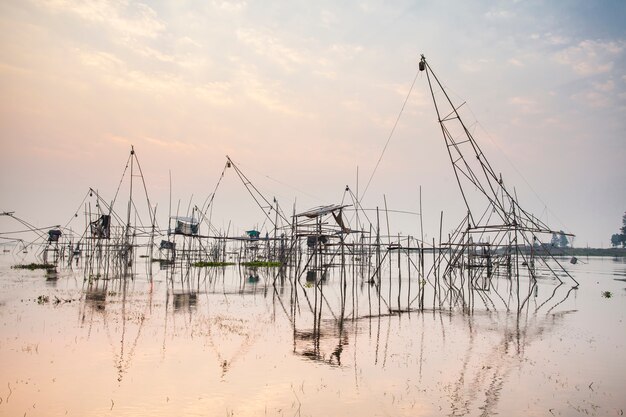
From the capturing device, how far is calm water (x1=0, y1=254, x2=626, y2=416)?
322 inches

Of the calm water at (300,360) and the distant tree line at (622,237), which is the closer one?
the calm water at (300,360)

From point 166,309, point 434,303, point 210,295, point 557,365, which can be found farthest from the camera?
point 210,295

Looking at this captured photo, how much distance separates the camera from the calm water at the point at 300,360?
26.8 feet

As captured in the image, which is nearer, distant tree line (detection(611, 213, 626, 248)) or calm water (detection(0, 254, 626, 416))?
calm water (detection(0, 254, 626, 416))

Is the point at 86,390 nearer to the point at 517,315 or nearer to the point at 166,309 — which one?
the point at 166,309

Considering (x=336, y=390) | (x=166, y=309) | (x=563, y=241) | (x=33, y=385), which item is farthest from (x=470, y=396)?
(x=563, y=241)

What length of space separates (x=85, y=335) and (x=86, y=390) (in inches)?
196

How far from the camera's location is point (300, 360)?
11133 mm

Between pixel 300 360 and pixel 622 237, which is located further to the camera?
pixel 622 237

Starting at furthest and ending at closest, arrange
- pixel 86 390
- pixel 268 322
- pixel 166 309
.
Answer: pixel 166 309 < pixel 268 322 < pixel 86 390

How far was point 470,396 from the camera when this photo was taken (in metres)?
8.66

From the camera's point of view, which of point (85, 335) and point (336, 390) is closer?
point (336, 390)

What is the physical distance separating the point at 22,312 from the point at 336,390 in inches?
518

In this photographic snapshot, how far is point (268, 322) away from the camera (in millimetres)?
16422
